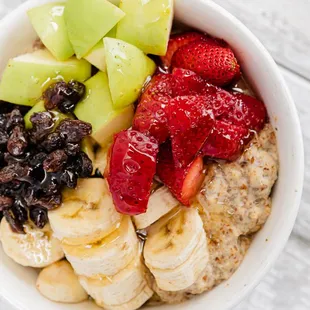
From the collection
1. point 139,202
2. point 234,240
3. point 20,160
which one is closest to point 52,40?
point 20,160

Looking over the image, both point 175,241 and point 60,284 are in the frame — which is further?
point 60,284

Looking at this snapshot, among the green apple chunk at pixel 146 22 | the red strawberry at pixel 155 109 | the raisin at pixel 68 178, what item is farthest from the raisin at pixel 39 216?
the green apple chunk at pixel 146 22

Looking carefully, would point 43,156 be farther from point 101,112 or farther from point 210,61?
point 210,61

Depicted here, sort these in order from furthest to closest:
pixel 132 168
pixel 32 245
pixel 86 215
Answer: pixel 32 245 → pixel 86 215 → pixel 132 168

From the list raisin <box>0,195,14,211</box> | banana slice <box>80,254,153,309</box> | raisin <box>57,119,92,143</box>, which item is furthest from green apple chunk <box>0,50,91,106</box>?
banana slice <box>80,254,153,309</box>

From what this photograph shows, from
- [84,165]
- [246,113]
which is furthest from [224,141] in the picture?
[84,165]

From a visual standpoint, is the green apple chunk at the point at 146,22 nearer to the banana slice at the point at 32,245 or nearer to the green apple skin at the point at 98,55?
the green apple skin at the point at 98,55
